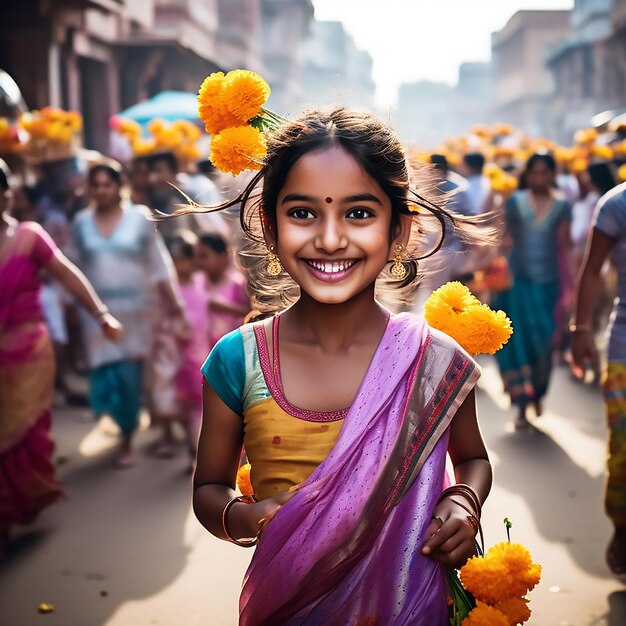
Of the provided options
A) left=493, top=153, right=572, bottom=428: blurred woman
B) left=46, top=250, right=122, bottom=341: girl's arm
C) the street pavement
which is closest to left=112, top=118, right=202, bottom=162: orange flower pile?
left=493, top=153, right=572, bottom=428: blurred woman

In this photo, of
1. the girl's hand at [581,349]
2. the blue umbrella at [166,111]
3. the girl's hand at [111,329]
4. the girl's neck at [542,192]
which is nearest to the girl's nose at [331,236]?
the girl's hand at [581,349]

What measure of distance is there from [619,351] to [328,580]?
9.26 ft

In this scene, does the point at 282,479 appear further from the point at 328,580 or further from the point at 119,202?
the point at 119,202

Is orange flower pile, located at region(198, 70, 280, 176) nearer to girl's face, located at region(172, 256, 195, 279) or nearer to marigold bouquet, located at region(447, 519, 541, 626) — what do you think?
marigold bouquet, located at region(447, 519, 541, 626)

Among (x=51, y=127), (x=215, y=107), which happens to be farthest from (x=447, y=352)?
(x=51, y=127)

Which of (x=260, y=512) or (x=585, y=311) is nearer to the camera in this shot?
(x=260, y=512)

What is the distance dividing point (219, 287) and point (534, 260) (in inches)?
108

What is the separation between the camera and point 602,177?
386 inches

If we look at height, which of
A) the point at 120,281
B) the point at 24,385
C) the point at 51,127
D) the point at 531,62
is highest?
the point at 531,62

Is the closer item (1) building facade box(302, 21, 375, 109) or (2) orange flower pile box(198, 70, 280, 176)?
(2) orange flower pile box(198, 70, 280, 176)

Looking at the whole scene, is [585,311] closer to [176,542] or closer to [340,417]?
[176,542]

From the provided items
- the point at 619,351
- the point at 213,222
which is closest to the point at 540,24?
the point at 213,222

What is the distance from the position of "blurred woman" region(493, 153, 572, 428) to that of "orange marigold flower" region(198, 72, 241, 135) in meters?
5.96

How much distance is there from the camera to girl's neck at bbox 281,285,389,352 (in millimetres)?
2307
